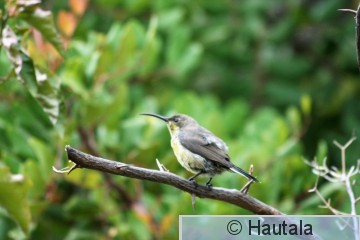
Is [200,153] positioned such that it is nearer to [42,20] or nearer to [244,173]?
[244,173]

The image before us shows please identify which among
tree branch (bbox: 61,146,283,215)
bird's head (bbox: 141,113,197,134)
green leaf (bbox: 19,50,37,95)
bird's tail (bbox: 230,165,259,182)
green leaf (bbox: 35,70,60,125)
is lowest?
tree branch (bbox: 61,146,283,215)

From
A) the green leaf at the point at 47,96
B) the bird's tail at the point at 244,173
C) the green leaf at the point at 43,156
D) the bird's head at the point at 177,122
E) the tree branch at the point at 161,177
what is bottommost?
the tree branch at the point at 161,177

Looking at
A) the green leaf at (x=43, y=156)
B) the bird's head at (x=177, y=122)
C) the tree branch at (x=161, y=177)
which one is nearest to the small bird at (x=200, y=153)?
the bird's head at (x=177, y=122)

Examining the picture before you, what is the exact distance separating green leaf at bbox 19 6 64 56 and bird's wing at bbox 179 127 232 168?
780 millimetres

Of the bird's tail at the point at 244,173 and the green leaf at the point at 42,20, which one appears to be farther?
the green leaf at the point at 42,20

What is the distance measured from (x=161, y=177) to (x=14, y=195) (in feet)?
5.25

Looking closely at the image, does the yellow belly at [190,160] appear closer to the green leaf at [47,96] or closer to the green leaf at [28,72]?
the green leaf at [47,96]

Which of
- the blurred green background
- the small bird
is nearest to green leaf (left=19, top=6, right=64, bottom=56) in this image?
the blurred green background

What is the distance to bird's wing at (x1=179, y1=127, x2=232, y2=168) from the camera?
3.78 metres

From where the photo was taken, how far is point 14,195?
4.30 metres

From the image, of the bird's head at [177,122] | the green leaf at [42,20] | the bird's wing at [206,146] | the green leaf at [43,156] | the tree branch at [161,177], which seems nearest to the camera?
the tree branch at [161,177]

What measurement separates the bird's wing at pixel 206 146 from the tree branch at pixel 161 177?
0.63 m

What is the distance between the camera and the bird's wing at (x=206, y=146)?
3.78 meters

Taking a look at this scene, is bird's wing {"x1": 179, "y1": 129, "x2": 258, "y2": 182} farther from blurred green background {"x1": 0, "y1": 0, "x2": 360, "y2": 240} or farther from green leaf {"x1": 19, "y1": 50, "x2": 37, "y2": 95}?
green leaf {"x1": 19, "y1": 50, "x2": 37, "y2": 95}
